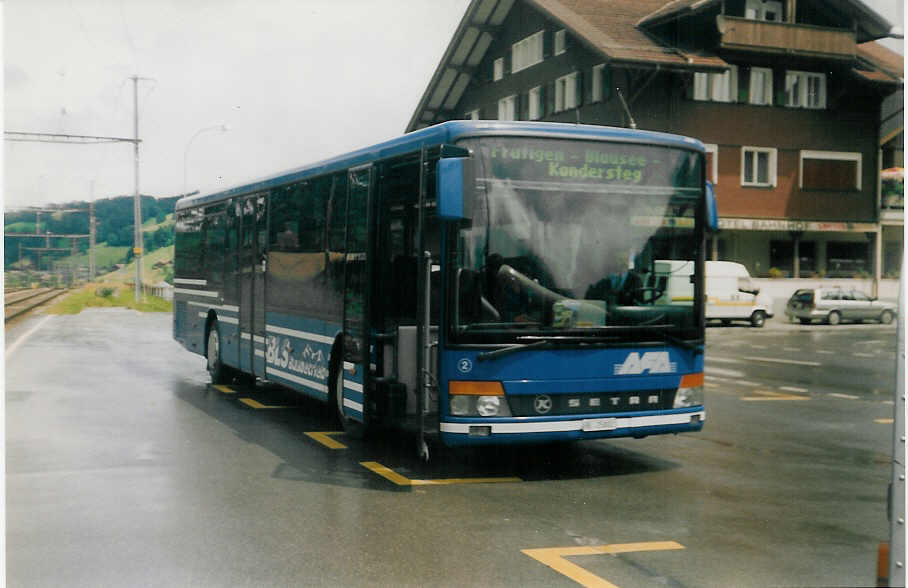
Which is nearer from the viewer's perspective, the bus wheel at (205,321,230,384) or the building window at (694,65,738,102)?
the bus wheel at (205,321,230,384)

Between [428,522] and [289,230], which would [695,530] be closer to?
[428,522]

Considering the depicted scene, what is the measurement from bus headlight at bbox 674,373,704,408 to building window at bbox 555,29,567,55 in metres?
35.7

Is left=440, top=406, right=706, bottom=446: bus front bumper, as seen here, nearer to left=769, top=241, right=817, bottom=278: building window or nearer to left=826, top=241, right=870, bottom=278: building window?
left=769, top=241, right=817, bottom=278: building window

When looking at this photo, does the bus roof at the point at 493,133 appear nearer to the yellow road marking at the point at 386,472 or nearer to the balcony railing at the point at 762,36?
the yellow road marking at the point at 386,472

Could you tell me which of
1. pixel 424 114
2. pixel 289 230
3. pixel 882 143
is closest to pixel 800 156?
pixel 882 143

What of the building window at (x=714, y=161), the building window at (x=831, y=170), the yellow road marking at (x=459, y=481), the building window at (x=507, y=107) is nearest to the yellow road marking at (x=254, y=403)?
the yellow road marking at (x=459, y=481)

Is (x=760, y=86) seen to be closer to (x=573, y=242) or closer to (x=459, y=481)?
(x=573, y=242)

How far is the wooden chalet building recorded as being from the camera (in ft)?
135

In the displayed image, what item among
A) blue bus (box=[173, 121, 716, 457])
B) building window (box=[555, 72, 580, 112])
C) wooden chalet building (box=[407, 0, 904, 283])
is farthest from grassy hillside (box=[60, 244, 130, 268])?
blue bus (box=[173, 121, 716, 457])

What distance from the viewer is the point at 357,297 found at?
32.2 ft

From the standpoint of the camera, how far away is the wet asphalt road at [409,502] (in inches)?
233

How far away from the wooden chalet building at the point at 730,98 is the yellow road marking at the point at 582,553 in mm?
34196

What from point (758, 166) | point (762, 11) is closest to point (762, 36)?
point (762, 11)

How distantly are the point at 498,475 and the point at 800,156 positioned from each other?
129 ft
